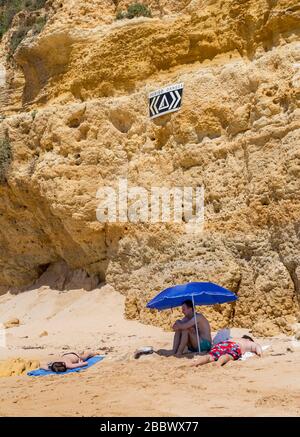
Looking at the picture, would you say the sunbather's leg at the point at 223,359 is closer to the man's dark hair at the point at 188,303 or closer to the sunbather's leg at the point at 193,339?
the sunbather's leg at the point at 193,339

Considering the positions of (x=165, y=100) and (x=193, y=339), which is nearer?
(x=193, y=339)

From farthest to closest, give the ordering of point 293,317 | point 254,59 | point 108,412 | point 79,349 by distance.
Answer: point 254,59
point 79,349
point 293,317
point 108,412

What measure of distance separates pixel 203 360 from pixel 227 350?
0.34 meters

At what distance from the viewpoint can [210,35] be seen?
1020 cm

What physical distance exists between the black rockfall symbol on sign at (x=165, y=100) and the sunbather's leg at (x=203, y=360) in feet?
17.9

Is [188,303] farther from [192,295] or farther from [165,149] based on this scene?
[165,149]

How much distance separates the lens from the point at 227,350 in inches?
234

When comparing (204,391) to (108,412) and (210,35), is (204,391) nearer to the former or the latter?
(108,412)

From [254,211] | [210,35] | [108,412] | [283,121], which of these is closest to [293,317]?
[254,211]

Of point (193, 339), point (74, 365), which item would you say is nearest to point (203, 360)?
point (193, 339)

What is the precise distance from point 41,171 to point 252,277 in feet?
17.5

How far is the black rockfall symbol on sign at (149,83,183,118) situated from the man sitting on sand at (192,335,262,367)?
5.24 meters

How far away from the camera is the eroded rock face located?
8.18 m

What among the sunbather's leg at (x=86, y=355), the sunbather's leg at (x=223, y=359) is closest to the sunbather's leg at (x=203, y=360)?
the sunbather's leg at (x=223, y=359)
